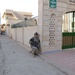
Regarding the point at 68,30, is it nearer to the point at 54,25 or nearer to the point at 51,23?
the point at 54,25

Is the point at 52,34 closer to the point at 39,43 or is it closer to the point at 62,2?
the point at 39,43

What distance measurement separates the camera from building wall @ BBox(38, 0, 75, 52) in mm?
8852

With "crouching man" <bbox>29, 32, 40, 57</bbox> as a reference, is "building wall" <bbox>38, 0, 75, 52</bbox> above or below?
above

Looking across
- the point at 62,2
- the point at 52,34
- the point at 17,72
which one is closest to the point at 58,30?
the point at 52,34

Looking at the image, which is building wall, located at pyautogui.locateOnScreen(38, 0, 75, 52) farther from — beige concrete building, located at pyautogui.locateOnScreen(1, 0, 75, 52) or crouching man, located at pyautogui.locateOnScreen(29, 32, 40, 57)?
crouching man, located at pyautogui.locateOnScreen(29, 32, 40, 57)

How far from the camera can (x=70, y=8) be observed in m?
9.88

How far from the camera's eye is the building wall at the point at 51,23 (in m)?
8.85

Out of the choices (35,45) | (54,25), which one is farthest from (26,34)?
(35,45)

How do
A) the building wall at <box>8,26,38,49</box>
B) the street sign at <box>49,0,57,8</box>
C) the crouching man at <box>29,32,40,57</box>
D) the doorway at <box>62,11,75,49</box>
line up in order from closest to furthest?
1. the crouching man at <box>29,32,40,57</box>
2. the street sign at <box>49,0,57,8</box>
3. the doorway at <box>62,11,75,49</box>
4. the building wall at <box>8,26,38,49</box>

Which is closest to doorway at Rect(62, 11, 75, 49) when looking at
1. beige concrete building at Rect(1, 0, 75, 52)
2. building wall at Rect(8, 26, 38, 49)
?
beige concrete building at Rect(1, 0, 75, 52)

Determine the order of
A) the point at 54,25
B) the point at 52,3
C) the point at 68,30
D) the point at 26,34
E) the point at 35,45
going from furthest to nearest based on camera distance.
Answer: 1. the point at 26,34
2. the point at 68,30
3. the point at 54,25
4. the point at 52,3
5. the point at 35,45

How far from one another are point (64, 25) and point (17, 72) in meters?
6.08

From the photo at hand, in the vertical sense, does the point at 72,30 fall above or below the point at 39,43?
above

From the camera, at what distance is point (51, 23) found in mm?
9234
